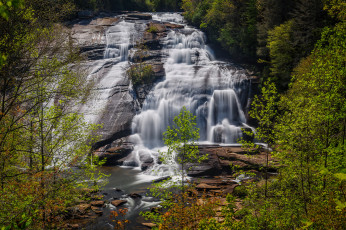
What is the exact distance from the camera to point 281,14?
27828 mm

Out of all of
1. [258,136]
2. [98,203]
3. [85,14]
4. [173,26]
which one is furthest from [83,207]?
[85,14]

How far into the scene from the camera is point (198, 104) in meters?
28.6

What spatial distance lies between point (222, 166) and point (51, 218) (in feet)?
42.9

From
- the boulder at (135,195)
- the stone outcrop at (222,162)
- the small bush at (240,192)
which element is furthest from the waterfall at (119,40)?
the small bush at (240,192)

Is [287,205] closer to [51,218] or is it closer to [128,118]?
[51,218]

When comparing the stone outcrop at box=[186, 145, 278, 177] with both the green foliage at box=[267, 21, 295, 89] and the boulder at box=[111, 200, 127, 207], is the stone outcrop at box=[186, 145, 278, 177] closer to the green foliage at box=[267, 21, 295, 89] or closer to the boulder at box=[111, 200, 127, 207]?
the boulder at box=[111, 200, 127, 207]

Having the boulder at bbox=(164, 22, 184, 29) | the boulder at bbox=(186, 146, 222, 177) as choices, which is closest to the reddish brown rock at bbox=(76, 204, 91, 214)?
the boulder at bbox=(186, 146, 222, 177)

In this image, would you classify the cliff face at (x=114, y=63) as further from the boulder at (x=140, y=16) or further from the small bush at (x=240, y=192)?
the small bush at (x=240, y=192)

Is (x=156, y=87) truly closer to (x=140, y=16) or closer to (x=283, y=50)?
(x=283, y=50)

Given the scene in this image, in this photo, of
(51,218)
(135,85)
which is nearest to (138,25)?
(135,85)

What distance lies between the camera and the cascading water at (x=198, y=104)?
26094 mm

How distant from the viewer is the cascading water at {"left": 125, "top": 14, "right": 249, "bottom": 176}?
85.6 feet

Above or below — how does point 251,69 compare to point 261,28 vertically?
below

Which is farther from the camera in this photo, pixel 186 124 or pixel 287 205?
pixel 186 124
